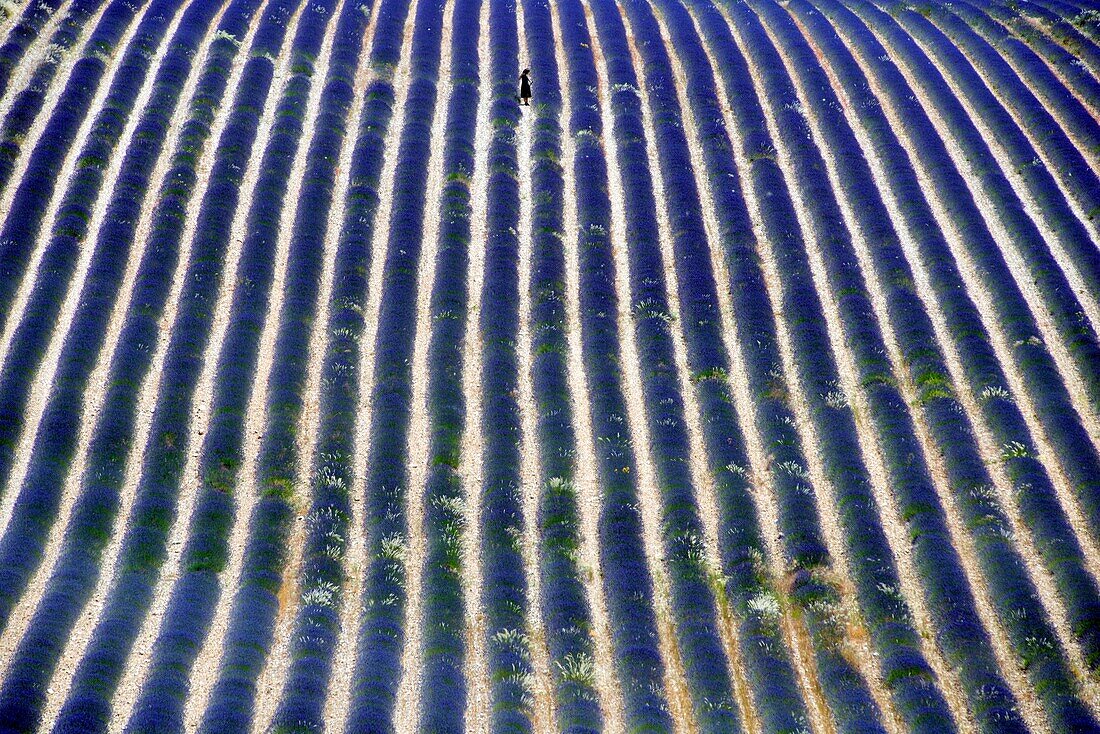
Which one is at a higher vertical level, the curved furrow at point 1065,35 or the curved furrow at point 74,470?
the curved furrow at point 1065,35

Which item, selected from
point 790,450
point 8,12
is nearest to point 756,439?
point 790,450

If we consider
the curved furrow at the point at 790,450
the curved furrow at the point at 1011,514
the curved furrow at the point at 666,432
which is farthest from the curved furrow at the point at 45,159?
the curved furrow at the point at 1011,514

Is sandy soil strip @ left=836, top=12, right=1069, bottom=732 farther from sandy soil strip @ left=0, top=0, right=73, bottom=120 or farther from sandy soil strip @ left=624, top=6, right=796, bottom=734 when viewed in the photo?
sandy soil strip @ left=0, top=0, right=73, bottom=120

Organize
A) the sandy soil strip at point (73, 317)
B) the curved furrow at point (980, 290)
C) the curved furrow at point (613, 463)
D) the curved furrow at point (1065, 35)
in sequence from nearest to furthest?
the curved furrow at point (613, 463) → the sandy soil strip at point (73, 317) → the curved furrow at point (980, 290) → the curved furrow at point (1065, 35)

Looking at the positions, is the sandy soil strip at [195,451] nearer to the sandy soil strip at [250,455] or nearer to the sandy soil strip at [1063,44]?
the sandy soil strip at [250,455]

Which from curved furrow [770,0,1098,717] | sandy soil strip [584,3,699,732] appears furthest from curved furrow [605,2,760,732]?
curved furrow [770,0,1098,717]

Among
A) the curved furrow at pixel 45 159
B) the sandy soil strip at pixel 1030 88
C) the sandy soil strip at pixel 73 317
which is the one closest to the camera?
the sandy soil strip at pixel 73 317

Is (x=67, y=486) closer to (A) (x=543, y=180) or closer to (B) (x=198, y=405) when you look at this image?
(B) (x=198, y=405)

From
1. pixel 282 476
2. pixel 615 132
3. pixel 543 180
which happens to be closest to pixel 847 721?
pixel 282 476
